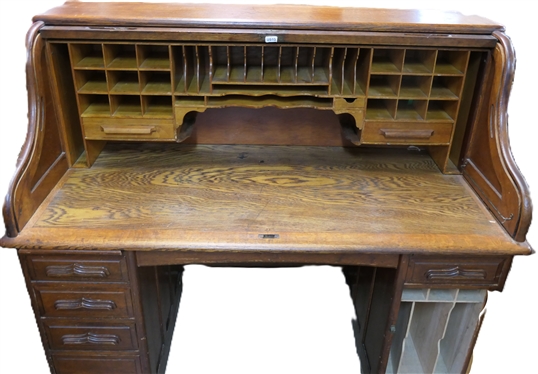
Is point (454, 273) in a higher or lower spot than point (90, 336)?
higher

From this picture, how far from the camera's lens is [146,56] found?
1.85 metres

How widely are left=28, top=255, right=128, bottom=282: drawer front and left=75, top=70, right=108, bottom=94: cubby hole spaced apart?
2.07ft

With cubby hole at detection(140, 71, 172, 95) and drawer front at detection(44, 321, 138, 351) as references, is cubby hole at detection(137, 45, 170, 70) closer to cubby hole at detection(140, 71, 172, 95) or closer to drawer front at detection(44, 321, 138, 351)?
cubby hole at detection(140, 71, 172, 95)

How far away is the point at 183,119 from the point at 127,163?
34 cm

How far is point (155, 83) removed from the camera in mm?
1868

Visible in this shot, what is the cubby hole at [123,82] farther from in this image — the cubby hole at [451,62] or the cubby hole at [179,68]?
the cubby hole at [451,62]

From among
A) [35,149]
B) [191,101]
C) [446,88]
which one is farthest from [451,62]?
[35,149]

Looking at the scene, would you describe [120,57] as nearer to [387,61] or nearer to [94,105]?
[94,105]

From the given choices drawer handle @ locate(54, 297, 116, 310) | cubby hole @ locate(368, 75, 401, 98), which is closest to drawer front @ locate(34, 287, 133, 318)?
drawer handle @ locate(54, 297, 116, 310)

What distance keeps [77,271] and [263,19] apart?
1091mm

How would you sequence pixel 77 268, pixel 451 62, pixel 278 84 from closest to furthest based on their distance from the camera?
pixel 77 268 → pixel 278 84 → pixel 451 62

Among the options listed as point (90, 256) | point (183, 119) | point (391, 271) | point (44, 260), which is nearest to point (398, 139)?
point (391, 271)

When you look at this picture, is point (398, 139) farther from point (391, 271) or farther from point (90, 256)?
point (90, 256)

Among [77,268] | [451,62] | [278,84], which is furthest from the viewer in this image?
[451,62]
